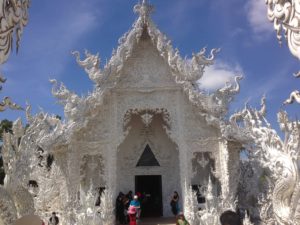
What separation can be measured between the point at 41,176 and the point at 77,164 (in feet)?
5.08

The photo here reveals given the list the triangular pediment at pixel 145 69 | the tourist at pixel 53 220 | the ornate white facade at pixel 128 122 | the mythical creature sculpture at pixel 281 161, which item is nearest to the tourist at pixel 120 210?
the ornate white facade at pixel 128 122

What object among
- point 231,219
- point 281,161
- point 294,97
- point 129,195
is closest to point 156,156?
point 129,195

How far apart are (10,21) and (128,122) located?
733cm

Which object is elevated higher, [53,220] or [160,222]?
[53,220]

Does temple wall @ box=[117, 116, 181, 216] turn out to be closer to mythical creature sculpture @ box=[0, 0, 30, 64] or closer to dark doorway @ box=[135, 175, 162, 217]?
dark doorway @ box=[135, 175, 162, 217]

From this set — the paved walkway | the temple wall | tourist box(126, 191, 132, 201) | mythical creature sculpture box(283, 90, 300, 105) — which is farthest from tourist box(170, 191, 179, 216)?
mythical creature sculpture box(283, 90, 300, 105)

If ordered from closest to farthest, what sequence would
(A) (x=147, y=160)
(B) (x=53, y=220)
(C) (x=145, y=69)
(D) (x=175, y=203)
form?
1. (B) (x=53, y=220)
2. (D) (x=175, y=203)
3. (C) (x=145, y=69)
4. (A) (x=147, y=160)

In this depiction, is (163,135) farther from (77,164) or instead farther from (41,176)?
(41,176)

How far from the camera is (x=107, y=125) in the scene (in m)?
10.5

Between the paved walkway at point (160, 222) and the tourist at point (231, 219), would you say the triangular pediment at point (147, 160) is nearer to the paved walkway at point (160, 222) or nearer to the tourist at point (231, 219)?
the paved walkway at point (160, 222)

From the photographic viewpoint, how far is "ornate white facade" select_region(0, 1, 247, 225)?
9938 mm

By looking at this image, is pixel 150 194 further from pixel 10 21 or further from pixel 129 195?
pixel 10 21

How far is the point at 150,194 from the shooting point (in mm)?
12016

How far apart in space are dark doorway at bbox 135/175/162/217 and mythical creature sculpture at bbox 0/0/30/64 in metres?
8.38
